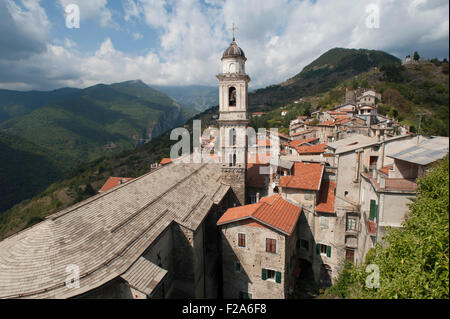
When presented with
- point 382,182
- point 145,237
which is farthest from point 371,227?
point 145,237

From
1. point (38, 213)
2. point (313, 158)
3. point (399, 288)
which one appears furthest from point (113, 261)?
point (38, 213)

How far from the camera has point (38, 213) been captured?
70.6 m

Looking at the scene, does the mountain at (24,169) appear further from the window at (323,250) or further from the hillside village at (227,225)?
the window at (323,250)

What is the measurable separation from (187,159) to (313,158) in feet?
59.0

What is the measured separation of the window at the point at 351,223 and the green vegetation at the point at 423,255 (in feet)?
39.9

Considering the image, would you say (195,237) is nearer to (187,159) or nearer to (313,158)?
(187,159)

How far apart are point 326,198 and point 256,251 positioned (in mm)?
10342

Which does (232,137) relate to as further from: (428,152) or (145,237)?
(428,152)

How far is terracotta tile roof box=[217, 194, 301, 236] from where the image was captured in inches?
743

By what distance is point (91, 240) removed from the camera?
42.0ft

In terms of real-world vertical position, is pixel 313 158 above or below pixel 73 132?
below

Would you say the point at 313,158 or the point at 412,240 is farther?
the point at 313,158

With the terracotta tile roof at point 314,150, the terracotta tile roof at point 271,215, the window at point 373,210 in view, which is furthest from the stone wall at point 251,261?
the terracotta tile roof at point 314,150
